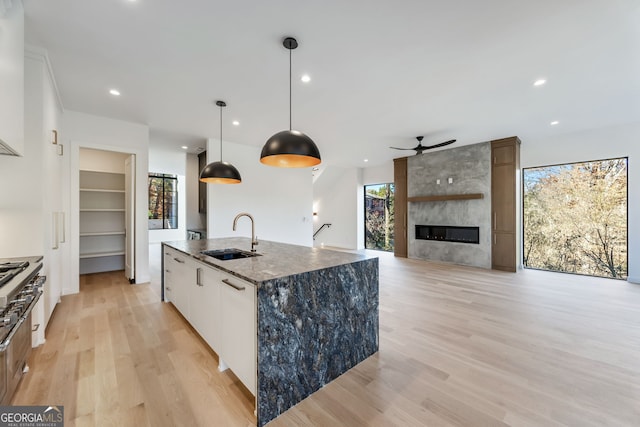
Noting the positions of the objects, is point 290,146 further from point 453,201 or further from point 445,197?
point 453,201

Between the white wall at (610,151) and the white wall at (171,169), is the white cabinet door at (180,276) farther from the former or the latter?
the white wall at (610,151)

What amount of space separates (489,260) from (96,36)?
7.20 meters

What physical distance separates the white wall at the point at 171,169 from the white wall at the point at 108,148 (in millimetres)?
1753

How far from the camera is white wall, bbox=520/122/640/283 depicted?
4.54 m

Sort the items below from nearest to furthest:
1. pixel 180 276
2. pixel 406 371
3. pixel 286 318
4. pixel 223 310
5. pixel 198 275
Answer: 1. pixel 286 318
2. pixel 223 310
3. pixel 406 371
4. pixel 198 275
5. pixel 180 276

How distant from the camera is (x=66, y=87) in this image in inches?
127

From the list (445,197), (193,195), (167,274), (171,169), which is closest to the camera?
(167,274)

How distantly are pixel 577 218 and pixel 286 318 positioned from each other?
6494mm

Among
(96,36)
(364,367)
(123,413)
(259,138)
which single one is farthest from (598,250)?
(96,36)

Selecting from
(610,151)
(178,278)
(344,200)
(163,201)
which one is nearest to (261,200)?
(178,278)

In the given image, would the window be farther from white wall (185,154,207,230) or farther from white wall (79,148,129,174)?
white wall (79,148,129,174)

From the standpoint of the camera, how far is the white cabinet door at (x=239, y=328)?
1.60 meters

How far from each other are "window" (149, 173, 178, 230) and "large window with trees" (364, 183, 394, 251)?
713 centimetres

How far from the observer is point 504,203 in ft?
18.1
